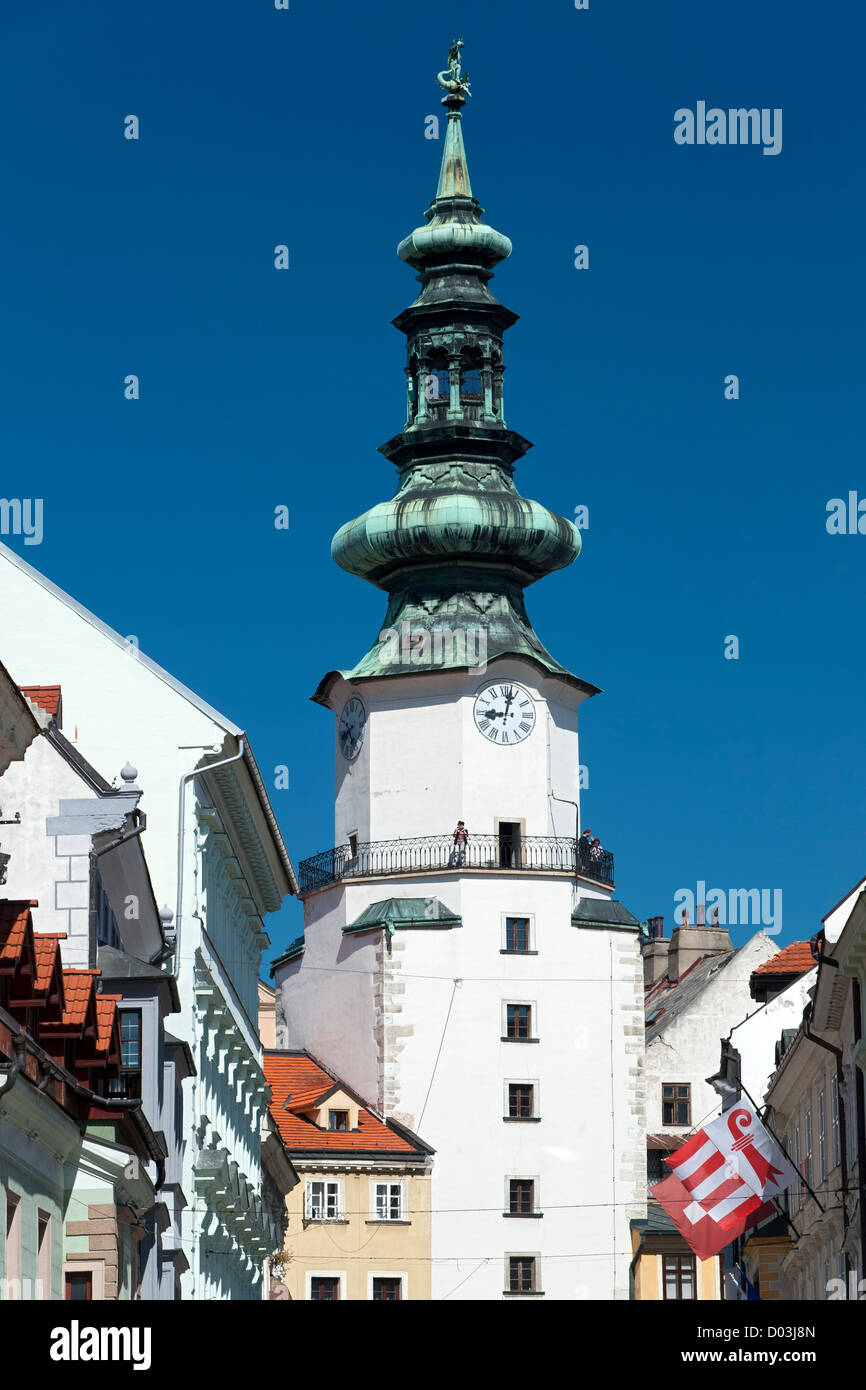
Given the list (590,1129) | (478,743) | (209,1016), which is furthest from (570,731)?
(209,1016)

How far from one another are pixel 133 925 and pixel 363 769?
49375 mm

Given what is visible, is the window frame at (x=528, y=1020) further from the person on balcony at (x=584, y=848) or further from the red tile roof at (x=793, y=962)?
the red tile roof at (x=793, y=962)

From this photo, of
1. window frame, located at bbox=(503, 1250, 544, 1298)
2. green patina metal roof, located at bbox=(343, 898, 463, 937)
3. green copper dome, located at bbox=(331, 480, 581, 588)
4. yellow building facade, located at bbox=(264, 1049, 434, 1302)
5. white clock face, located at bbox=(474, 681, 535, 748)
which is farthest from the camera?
green copper dome, located at bbox=(331, 480, 581, 588)

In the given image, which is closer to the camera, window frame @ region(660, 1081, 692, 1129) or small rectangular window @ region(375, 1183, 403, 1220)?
small rectangular window @ region(375, 1183, 403, 1220)

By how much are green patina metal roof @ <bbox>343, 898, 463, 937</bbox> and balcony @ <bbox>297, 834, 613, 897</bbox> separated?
45.0 inches

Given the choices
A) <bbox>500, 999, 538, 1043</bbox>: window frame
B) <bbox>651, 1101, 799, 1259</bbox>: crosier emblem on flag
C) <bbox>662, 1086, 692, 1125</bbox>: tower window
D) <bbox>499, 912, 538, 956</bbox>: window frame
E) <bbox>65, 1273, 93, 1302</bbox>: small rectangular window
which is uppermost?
<bbox>499, 912, 538, 956</bbox>: window frame

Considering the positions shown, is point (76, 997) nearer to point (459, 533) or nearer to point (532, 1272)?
point (532, 1272)

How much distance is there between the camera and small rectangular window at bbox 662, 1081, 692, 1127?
96.0 metres

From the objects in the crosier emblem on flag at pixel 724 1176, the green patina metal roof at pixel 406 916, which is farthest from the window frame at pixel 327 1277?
the crosier emblem on flag at pixel 724 1176

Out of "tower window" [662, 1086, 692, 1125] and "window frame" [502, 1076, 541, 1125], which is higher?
"tower window" [662, 1086, 692, 1125]

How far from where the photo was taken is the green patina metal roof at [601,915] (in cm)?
8694

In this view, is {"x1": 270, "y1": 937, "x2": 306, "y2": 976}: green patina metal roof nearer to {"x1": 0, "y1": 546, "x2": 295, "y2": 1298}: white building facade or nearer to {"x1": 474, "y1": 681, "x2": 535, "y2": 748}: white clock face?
{"x1": 474, "y1": 681, "x2": 535, "y2": 748}: white clock face

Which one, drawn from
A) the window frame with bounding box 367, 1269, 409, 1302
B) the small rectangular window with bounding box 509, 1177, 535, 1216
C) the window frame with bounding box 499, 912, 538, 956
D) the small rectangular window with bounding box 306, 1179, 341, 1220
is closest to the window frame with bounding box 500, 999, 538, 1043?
the window frame with bounding box 499, 912, 538, 956
